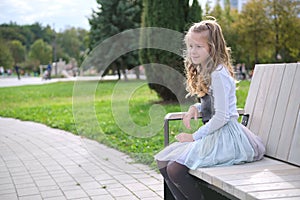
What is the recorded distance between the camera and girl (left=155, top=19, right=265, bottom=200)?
8.61ft

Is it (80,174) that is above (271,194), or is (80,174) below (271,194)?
below

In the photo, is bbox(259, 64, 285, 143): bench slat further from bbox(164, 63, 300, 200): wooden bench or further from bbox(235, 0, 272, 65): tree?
bbox(235, 0, 272, 65): tree

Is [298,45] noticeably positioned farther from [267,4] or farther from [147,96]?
[147,96]

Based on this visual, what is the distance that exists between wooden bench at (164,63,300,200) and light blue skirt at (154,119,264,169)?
60 millimetres

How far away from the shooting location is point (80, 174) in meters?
4.63

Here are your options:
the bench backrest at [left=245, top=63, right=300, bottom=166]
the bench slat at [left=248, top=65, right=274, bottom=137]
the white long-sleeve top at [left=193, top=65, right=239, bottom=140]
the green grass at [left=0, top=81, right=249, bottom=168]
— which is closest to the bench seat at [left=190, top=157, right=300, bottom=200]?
the bench backrest at [left=245, top=63, right=300, bottom=166]

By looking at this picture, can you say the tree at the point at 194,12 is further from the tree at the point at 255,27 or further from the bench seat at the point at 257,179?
the tree at the point at 255,27

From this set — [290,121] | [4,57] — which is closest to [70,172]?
[290,121]

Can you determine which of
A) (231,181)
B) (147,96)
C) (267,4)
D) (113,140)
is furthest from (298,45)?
(231,181)

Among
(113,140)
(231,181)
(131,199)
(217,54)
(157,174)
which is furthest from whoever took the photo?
(113,140)

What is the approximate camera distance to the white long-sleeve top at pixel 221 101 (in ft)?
8.76

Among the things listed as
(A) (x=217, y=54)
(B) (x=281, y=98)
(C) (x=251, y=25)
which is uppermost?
(C) (x=251, y=25)

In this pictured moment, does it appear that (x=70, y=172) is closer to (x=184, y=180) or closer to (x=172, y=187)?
(x=172, y=187)

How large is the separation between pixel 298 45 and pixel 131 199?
69.2 feet
